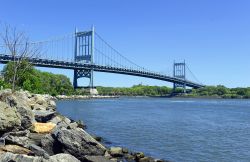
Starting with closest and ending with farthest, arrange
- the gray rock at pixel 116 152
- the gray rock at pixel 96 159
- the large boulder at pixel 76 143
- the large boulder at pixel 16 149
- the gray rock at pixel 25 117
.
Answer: the large boulder at pixel 16 149, the gray rock at pixel 96 159, the large boulder at pixel 76 143, the gray rock at pixel 25 117, the gray rock at pixel 116 152

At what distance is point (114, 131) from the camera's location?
27.3m

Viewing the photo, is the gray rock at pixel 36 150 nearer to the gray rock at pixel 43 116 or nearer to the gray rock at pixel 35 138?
the gray rock at pixel 35 138

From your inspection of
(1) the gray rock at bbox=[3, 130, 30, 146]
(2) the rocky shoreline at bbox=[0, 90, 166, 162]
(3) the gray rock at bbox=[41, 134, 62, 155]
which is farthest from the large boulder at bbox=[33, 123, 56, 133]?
(3) the gray rock at bbox=[41, 134, 62, 155]

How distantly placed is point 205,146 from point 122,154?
19.1 ft

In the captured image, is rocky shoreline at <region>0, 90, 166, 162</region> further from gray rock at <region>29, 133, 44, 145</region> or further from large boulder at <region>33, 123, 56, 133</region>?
large boulder at <region>33, 123, 56, 133</region>

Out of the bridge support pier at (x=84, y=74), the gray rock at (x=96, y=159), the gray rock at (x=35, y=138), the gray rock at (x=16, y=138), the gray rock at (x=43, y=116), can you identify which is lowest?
the gray rock at (x=96, y=159)

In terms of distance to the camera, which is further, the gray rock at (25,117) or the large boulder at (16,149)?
the gray rock at (25,117)

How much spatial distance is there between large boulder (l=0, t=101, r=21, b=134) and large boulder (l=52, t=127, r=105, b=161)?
1.39 m

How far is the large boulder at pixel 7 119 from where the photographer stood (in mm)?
14109

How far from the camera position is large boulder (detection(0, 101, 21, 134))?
1411cm

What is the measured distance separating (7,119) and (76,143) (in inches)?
93.3

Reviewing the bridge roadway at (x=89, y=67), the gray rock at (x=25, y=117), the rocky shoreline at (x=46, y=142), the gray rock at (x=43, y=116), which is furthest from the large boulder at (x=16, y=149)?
the bridge roadway at (x=89, y=67)

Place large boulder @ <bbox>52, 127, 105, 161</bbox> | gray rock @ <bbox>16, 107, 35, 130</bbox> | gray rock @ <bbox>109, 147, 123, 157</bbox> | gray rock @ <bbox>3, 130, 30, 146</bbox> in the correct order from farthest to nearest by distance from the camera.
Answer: gray rock @ <bbox>109, 147, 123, 157</bbox> → gray rock @ <bbox>16, 107, 35, 130</bbox> → large boulder @ <bbox>52, 127, 105, 161</bbox> → gray rock @ <bbox>3, 130, 30, 146</bbox>

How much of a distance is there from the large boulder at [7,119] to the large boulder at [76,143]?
1.39m
